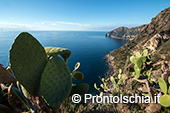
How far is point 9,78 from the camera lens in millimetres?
1655

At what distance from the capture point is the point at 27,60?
4.24 ft

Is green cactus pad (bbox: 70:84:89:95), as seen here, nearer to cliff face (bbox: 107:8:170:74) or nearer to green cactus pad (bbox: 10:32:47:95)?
green cactus pad (bbox: 10:32:47:95)

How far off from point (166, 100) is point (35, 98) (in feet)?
10.3

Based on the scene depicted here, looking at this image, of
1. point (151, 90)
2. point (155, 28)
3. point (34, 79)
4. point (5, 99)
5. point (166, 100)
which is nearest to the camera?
point (34, 79)

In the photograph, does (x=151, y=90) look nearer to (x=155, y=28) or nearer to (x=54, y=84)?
(x=54, y=84)

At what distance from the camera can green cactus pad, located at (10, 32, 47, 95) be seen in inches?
46.7

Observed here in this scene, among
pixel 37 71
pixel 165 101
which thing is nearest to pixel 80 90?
pixel 37 71

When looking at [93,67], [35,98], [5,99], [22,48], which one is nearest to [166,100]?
[35,98]

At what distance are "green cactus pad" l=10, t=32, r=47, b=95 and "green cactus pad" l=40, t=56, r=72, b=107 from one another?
19 centimetres

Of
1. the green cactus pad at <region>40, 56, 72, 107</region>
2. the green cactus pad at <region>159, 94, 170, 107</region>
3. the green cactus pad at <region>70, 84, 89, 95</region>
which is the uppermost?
the green cactus pad at <region>40, 56, 72, 107</region>

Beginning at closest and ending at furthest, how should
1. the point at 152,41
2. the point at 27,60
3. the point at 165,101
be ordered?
1. the point at 27,60
2. the point at 165,101
3. the point at 152,41

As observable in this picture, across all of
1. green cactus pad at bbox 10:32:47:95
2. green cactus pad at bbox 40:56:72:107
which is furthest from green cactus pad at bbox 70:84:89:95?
green cactus pad at bbox 10:32:47:95

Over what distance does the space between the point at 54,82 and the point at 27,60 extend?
447mm

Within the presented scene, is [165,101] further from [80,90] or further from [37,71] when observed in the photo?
[37,71]
